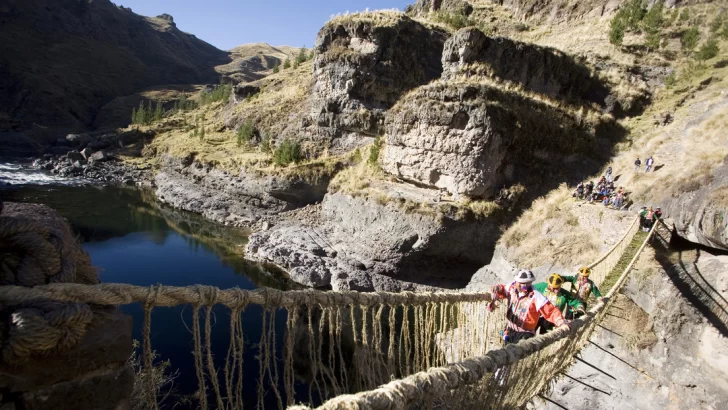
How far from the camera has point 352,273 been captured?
52.1 feet

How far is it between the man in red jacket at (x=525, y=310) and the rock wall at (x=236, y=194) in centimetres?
1934

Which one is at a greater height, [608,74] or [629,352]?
[608,74]

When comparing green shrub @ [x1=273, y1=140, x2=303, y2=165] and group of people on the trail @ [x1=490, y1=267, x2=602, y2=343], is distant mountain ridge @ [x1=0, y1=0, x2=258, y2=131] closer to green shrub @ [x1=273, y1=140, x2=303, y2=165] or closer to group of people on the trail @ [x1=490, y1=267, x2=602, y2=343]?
green shrub @ [x1=273, y1=140, x2=303, y2=165]

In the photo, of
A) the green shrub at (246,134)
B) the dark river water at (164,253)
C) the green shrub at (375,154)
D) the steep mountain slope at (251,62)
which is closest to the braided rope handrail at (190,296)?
the dark river water at (164,253)

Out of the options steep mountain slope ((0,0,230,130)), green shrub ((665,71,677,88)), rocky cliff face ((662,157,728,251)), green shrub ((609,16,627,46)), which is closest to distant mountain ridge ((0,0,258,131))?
steep mountain slope ((0,0,230,130))

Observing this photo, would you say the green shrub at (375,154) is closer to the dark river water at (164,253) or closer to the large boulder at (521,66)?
the large boulder at (521,66)

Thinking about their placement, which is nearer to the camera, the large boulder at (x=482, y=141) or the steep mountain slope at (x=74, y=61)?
the large boulder at (x=482, y=141)

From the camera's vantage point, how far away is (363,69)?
1034 inches

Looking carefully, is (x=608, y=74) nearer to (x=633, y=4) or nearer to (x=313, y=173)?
(x=633, y=4)

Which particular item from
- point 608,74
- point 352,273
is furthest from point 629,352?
point 608,74

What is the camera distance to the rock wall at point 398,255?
15.7 meters

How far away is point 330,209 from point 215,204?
946 cm

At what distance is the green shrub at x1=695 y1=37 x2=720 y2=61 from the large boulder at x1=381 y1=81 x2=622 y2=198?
9.42m

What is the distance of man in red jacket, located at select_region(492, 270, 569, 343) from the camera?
15.1ft
